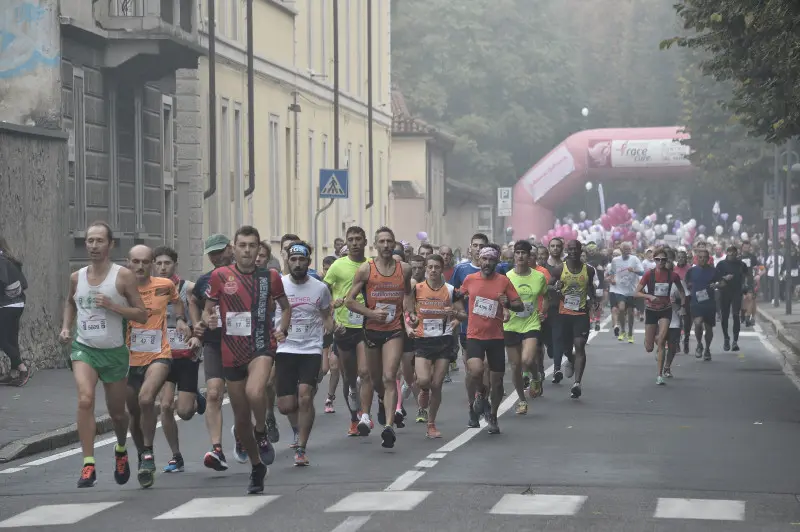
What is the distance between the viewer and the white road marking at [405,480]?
40.5ft

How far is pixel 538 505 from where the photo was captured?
11430 millimetres

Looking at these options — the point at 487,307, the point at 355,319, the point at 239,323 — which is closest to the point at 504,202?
the point at 487,307

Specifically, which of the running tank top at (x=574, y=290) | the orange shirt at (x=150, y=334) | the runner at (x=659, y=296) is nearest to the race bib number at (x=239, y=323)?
the orange shirt at (x=150, y=334)

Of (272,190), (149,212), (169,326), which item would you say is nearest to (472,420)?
(169,326)

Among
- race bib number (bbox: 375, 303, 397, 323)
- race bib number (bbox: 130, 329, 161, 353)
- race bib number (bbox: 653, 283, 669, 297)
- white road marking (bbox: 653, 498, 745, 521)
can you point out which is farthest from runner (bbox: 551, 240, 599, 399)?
white road marking (bbox: 653, 498, 745, 521)

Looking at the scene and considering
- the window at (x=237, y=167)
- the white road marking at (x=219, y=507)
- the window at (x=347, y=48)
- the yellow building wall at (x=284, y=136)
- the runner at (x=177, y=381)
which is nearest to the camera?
the white road marking at (x=219, y=507)

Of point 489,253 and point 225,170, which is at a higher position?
point 225,170

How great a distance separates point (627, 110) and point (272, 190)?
73434mm

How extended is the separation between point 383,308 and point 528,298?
4017 millimetres

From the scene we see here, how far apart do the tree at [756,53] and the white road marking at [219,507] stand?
7173 mm

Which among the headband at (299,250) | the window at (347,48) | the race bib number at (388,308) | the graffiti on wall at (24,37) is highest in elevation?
the window at (347,48)

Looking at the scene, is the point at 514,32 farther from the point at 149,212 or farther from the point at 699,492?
the point at 699,492

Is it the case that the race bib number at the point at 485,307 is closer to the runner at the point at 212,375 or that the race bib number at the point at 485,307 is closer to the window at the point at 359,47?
the runner at the point at 212,375

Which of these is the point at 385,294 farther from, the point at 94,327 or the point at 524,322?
the point at 524,322
